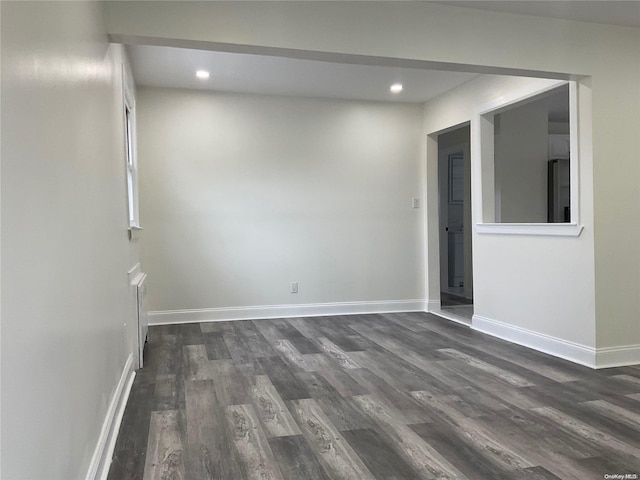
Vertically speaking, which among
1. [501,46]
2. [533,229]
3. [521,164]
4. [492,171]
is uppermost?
[501,46]

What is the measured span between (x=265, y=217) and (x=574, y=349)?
3.20m

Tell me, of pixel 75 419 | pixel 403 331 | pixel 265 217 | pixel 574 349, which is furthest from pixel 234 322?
pixel 75 419

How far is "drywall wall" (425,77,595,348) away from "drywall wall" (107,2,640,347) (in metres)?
0.06

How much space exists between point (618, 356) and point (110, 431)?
3.32 metres

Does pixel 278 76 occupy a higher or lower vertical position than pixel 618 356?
higher

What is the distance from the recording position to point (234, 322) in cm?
520

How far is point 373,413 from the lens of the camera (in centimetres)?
269

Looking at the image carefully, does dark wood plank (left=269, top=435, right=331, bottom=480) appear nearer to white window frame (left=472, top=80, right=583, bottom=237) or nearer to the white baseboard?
white window frame (left=472, top=80, right=583, bottom=237)

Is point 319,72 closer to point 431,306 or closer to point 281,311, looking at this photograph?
point 281,311

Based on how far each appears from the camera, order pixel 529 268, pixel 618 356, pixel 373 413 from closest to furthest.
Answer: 1. pixel 373 413
2. pixel 618 356
3. pixel 529 268

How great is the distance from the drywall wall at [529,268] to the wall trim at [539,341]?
0.04 metres

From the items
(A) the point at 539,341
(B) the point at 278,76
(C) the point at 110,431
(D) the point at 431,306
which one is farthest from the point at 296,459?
(D) the point at 431,306

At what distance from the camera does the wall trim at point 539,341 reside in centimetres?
356

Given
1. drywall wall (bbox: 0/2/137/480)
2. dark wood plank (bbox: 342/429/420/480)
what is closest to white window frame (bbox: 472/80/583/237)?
dark wood plank (bbox: 342/429/420/480)
